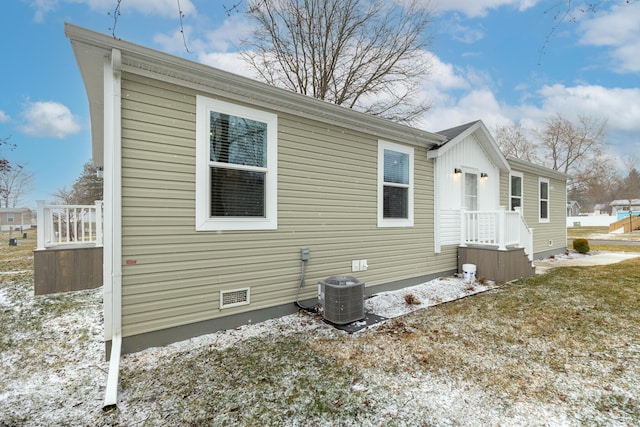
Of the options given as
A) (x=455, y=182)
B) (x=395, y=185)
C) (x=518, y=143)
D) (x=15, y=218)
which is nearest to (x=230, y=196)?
(x=395, y=185)

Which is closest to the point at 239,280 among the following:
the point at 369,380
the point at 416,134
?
the point at 369,380

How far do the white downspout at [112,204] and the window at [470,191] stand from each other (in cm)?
731

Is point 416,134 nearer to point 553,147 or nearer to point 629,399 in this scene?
point 629,399

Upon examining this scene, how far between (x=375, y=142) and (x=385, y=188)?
2.96ft

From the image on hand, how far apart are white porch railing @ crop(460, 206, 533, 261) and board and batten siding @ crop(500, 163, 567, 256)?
173 centimetres

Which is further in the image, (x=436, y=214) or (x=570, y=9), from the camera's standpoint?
(x=436, y=214)

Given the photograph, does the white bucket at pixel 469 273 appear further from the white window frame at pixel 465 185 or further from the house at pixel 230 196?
A: the white window frame at pixel 465 185

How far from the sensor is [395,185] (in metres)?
5.85

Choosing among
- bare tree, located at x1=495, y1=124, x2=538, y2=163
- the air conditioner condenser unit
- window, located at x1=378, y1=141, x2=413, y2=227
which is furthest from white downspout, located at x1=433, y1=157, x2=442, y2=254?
bare tree, located at x1=495, y1=124, x2=538, y2=163

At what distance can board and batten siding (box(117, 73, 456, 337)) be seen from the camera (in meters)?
3.21

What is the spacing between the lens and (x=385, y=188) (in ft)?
18.7

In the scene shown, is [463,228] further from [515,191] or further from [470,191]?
[515,191]

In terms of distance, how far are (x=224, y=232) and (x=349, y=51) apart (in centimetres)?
1065

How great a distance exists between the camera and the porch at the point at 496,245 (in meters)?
6.44
